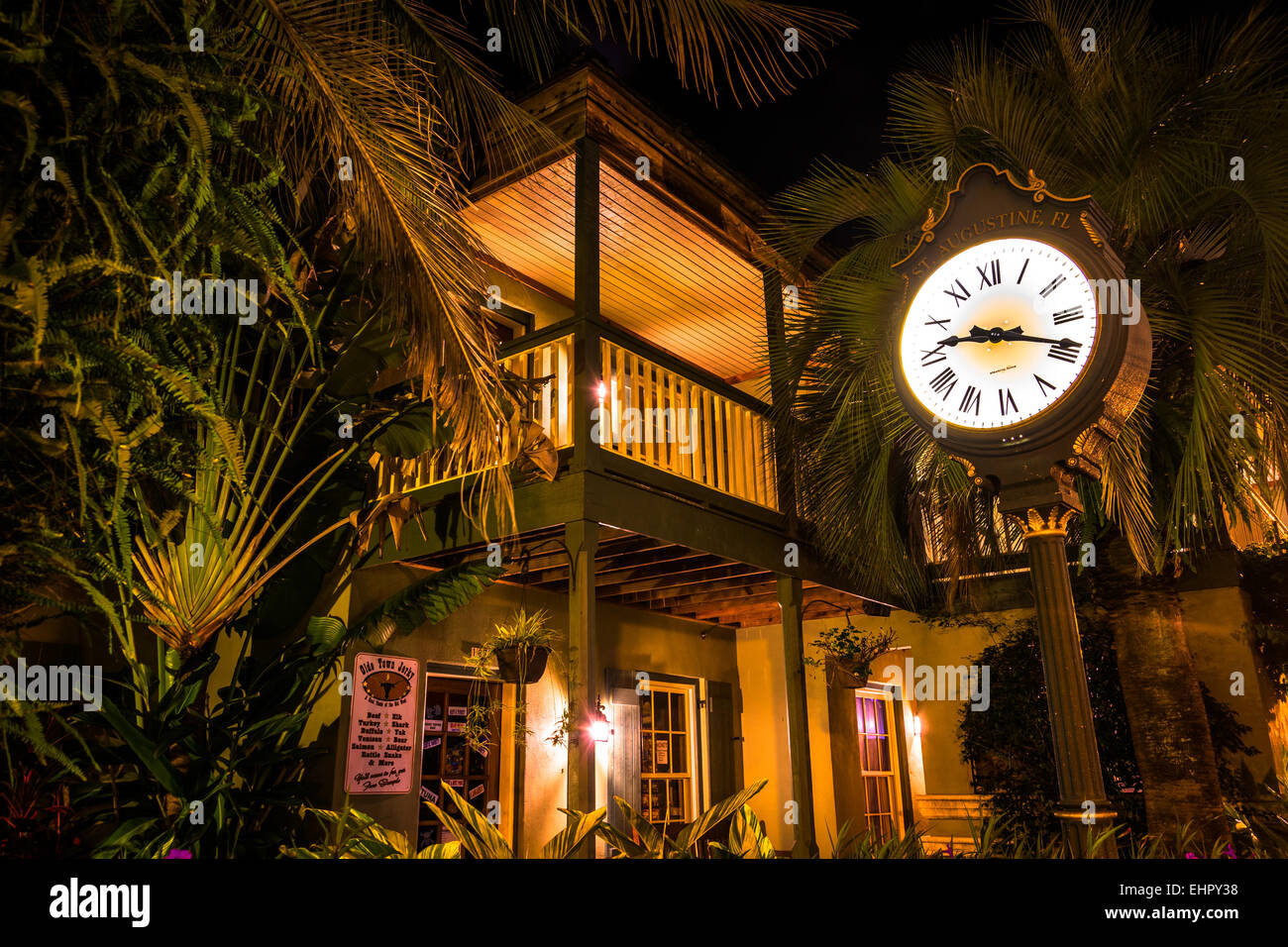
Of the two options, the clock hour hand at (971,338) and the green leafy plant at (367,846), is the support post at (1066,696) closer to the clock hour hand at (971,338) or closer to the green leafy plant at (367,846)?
the clock hour hand at (971,338)

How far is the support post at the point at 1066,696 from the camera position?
2539 mm

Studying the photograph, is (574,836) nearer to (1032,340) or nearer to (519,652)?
(1032,340)

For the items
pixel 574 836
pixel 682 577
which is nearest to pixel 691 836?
pixel 574 836

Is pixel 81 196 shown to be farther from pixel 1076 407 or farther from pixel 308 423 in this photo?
pixel 308 423

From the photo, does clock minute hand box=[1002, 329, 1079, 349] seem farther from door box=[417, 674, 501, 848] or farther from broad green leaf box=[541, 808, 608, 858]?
door box=[417, 674, 501, 848]

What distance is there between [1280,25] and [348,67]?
17.2 ft

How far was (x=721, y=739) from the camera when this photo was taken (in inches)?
400

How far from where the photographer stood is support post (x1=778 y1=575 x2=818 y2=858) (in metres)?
7.12

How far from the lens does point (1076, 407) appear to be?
2.79 m

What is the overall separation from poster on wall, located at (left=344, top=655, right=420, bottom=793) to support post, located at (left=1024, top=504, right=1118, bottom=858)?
553cm

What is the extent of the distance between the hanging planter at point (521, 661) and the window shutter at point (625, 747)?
1.72 metres
